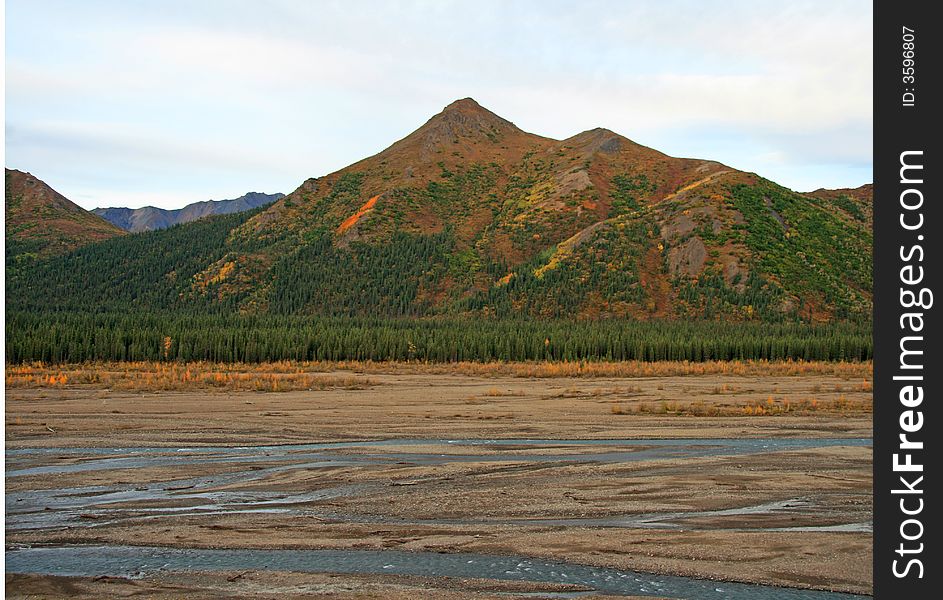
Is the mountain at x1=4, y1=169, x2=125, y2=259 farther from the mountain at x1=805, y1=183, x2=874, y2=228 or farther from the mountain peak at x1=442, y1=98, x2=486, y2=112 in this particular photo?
the mountain at x1=805, y1=183, x2=874, y2=228

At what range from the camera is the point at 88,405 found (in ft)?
98.7

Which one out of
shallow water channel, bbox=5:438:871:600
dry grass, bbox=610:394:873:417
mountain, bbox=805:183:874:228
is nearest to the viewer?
shallow water channel, bbox=5:438:871:600

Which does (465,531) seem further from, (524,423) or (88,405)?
(88,405)

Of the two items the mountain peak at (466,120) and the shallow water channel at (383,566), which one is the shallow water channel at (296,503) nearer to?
the shallow water channel at (383,566)

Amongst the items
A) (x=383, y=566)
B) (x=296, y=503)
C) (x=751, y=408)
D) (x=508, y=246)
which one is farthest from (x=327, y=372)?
(x=508, y=246)

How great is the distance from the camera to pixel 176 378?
131 feet

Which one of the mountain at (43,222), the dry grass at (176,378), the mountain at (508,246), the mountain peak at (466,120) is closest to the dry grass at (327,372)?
the dry grass at (176,378)

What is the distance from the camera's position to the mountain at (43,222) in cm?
15488

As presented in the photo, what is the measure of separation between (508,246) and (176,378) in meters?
78.8

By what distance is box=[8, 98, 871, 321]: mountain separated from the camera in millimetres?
91438

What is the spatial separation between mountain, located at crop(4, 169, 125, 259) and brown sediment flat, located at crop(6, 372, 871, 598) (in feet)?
455

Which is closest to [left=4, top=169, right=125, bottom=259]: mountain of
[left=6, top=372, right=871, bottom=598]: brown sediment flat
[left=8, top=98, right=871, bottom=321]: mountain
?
[left=8, top=98, right=871, bottom=321]: mountain

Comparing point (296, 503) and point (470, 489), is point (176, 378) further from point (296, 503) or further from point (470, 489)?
point (470, 489)
